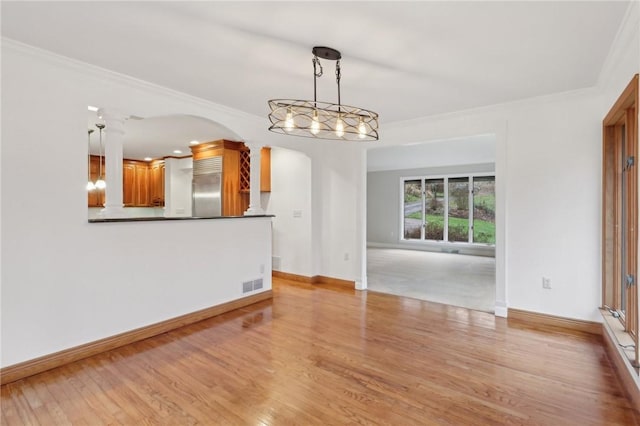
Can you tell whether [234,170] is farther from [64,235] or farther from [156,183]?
[64,235]

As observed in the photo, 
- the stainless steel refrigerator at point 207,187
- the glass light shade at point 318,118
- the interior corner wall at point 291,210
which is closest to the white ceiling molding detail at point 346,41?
the glass light shade at point 318,118

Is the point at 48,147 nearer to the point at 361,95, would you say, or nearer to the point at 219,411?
the point at 219,411

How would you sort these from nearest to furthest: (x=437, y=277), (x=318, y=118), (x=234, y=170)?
(x=318, y=118), (x=234, y=170), (x=437, y=277)

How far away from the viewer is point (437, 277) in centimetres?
596

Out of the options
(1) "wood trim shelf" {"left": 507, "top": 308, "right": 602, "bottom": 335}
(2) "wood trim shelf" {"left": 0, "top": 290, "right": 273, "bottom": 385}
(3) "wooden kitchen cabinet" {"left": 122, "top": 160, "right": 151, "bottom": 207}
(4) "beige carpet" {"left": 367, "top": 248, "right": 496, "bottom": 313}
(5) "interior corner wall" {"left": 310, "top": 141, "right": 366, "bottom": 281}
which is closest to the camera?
(2) "wood trim shelf" {"left": 0, "top": 290, "right": 273, "bottom": 385}

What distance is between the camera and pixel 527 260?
365 centimetres

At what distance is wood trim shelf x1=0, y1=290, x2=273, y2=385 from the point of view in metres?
2.38

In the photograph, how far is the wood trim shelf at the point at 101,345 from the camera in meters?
2.38

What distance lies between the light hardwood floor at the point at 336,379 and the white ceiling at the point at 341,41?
242cm

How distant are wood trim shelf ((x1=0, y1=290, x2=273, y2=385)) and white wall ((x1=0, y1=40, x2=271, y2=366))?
0.16 ft

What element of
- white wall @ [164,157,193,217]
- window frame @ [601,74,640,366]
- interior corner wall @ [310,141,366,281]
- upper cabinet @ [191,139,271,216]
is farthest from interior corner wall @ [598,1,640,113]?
white wall @ [164,157,193,217]

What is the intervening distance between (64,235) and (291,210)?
134 inches

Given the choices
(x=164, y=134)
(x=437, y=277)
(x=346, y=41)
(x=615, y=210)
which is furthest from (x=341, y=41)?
(x=437, y=277)

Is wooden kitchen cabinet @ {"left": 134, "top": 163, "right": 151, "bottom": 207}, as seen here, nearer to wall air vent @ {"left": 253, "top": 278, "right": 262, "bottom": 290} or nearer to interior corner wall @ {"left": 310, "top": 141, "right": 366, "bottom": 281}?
interior corner wall @ {"left": 310, "top": 141, "right": 366, "bottom": 281}
